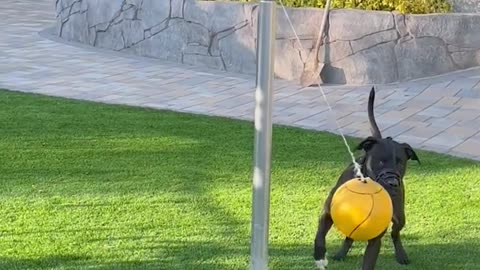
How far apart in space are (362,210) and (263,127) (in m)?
0.53

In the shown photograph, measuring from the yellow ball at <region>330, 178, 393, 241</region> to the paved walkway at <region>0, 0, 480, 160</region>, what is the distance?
332 centimetres

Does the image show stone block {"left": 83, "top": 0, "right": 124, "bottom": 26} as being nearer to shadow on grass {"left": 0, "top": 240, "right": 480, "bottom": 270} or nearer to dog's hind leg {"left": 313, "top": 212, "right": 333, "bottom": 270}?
shadow on grass {"left": 0, "top": 240, "right": 480, "bottom": 270}

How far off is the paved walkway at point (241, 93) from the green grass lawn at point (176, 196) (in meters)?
0.63

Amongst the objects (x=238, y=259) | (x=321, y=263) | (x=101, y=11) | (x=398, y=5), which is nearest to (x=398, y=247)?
(x=321, y=263)

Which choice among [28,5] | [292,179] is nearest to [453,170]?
[292,179]

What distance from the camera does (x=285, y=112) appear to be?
25.2 feet

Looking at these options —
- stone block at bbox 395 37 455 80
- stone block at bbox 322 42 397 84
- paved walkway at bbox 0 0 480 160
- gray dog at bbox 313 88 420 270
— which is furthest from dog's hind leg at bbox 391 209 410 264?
stone block at bbox 395 37 455 80

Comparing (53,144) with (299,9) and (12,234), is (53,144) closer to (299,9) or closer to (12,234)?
(12,234)

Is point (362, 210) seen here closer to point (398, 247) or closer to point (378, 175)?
point (378, 175)

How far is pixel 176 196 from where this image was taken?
5.03m

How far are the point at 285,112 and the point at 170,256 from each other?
3.78 meters

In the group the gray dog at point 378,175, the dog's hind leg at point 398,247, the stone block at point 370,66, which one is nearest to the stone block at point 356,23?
the stone block at point 370,66

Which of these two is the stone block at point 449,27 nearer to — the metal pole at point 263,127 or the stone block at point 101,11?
the stone block at point 101,11

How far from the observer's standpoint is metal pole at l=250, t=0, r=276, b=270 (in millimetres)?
2764
